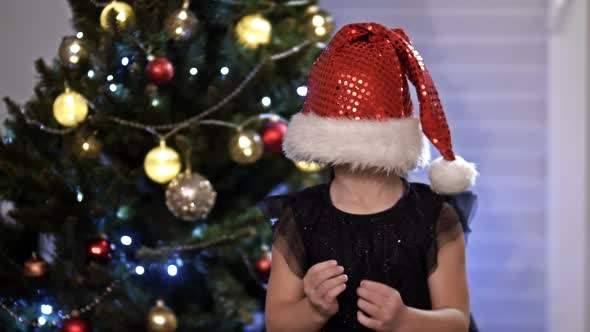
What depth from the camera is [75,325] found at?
1.95 metres

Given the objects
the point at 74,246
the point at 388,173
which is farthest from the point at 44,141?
the point at 388,173

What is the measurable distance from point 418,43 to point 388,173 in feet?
5.55

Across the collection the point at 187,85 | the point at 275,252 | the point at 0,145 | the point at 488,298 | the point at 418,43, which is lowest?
the point at 488,298

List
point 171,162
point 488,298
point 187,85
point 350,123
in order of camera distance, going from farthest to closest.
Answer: point 488,298, point 187,85, point 171,162, point 350,123

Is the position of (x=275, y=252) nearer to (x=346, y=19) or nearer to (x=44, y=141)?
(x=44, y=141)

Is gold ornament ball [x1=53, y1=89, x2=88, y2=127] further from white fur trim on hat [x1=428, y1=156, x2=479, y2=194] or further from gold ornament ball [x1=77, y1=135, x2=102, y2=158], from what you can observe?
white fur trim on hat [x1=428, y1=156, x2=479, y2=194]

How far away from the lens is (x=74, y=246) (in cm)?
199

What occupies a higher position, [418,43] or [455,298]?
[418,43]

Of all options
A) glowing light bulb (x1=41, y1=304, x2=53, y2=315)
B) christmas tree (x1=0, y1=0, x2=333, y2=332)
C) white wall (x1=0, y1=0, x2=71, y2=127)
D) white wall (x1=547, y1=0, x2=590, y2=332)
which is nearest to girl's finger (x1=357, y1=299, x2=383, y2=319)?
christmas tree (x1=0, y1=0, x2=333, y2=332)

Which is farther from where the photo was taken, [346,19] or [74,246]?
[346,19]

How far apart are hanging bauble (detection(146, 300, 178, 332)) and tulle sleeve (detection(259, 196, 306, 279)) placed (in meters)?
0.63

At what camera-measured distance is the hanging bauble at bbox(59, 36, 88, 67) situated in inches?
75.3

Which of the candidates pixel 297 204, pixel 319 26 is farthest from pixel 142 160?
pixel 297 204

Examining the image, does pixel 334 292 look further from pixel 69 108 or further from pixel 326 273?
pixel 69 108
